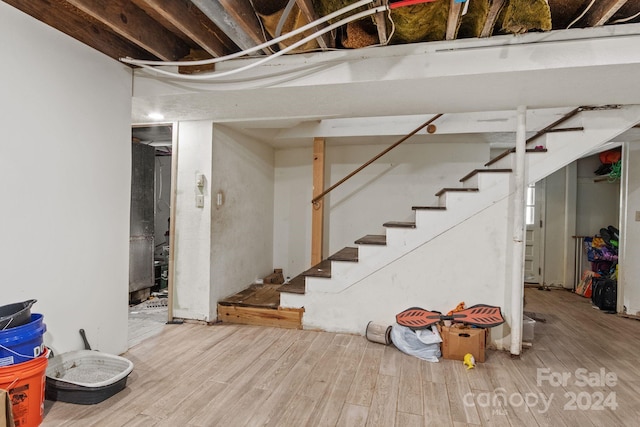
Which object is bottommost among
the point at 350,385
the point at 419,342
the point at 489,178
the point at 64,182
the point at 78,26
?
the point at 350,385

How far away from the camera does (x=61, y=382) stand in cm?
205

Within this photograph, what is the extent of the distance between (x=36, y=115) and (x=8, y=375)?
1.48m

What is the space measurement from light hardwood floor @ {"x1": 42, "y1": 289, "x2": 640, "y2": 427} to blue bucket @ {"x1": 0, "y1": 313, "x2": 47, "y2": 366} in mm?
468

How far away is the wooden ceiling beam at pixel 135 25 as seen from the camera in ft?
6.37

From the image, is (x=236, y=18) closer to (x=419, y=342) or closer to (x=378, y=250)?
(x=378, y=250)

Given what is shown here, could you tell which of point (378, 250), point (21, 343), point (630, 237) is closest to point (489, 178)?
point (378, 250)

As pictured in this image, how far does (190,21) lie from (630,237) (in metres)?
5.31

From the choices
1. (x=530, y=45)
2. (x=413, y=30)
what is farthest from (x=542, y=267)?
(x=413, y=30)

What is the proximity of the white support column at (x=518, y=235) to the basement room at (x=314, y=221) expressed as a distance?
18mm

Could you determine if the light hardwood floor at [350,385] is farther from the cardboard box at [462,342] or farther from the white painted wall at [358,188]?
the white painted wall at [358,188]

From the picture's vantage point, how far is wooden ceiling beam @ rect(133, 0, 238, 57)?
1903mm

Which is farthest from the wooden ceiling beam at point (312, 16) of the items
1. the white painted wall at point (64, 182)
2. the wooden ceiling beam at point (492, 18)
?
the white painted wall at point (64, 182)

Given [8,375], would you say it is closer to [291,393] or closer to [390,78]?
[291,393]

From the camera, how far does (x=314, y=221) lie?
443 cm
